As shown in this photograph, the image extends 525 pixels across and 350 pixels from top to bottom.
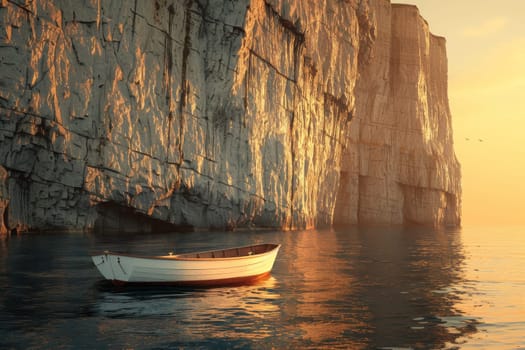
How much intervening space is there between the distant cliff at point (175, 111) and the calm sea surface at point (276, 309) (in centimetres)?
1425

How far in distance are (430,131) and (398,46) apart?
642 inches

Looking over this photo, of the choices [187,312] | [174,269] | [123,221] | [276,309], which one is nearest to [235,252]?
[174,269]

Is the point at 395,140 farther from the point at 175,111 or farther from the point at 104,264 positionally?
the point at 104,264

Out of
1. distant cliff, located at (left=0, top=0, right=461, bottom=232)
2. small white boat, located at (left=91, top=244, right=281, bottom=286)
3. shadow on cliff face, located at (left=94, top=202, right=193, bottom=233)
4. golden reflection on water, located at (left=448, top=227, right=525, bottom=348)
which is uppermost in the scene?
distant cliff, located at (left=0, top=0, right=461, bottom=232)

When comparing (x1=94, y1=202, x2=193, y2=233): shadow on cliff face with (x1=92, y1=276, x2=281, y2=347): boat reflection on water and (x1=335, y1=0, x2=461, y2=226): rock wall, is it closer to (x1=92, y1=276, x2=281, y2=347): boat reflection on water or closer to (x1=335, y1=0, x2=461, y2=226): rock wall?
(x1=92, y1=276, x2=281, y2=347): boat reflection on water

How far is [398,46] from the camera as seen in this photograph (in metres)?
108

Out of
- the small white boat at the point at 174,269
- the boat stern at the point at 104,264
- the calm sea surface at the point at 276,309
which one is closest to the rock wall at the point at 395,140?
the calm sea surface at the point at 276,309

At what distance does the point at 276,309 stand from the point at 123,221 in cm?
3585

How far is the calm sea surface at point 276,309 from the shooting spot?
15180 mm

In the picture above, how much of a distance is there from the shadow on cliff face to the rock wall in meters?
47.2

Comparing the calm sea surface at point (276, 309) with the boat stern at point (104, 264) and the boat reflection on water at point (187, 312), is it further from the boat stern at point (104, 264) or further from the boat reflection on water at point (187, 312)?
the boat stern at point (104, 264)

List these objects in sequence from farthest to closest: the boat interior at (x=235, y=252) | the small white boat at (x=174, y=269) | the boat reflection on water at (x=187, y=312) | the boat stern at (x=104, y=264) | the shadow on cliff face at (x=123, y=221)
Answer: the shadow on cliff face at (x=123, y=221)
the boat interior at (x=235, y=252)
the boat stern at (x=104, y=264)
the small white boat at (x=174, y=269)
the boat reflection on water at (x=187, y=312)

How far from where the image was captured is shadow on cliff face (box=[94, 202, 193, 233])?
5094 cm

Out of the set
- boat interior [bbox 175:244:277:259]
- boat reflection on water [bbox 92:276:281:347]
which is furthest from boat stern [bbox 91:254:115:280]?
boat interior [bbox 175:244:277:259]
